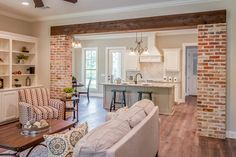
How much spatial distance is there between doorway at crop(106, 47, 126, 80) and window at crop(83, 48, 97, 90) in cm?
74

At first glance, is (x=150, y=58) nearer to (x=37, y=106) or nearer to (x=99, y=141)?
(x=37, y=106)

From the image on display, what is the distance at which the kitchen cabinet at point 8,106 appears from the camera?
17.2ft

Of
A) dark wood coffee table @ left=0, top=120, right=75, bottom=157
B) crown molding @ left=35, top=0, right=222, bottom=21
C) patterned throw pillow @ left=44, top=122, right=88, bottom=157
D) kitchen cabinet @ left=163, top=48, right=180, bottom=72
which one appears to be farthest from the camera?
kitchen cabinet @ left=163, top=48, right=180, bottom=72

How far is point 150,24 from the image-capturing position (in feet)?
17.0

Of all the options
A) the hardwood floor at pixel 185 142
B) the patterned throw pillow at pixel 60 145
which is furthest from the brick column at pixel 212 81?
the patterned throw pillow at pixel 60 145

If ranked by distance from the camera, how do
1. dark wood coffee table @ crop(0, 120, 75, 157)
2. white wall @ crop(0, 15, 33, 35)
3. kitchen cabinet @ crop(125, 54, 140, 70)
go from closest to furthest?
dark wood coffee table @ crop(0, 120, 75, 157)
white wall @ crop(0, 15, 33, 35)
kitchen cabinet @ crop(125, 54, 140, 70)

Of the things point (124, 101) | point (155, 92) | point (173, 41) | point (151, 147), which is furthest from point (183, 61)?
point (151, 147)

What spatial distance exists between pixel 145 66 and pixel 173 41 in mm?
1580

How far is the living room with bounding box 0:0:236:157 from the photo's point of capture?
14.4 feet

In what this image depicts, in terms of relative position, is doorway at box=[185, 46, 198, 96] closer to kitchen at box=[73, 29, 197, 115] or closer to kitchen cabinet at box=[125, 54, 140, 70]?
kitchen at box=[73, 29, 197, 115]

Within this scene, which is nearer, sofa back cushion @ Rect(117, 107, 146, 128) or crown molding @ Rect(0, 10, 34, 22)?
sofa back cushion @ Rect(117, 107, 146, 128)

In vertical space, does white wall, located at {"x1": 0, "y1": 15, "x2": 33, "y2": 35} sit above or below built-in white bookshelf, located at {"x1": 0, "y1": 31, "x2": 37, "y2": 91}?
above

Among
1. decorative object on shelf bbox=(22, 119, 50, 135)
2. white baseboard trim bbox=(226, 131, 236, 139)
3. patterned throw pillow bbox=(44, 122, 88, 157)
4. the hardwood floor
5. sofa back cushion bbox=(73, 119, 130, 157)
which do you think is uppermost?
sofa back cushion bbox=(73, 119, 130, 157)

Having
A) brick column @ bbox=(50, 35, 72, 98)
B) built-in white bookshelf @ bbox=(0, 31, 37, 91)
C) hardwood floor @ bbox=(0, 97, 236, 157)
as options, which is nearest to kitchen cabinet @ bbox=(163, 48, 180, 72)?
hardwood floor @ bbox=(0, 97, 236, 157)
